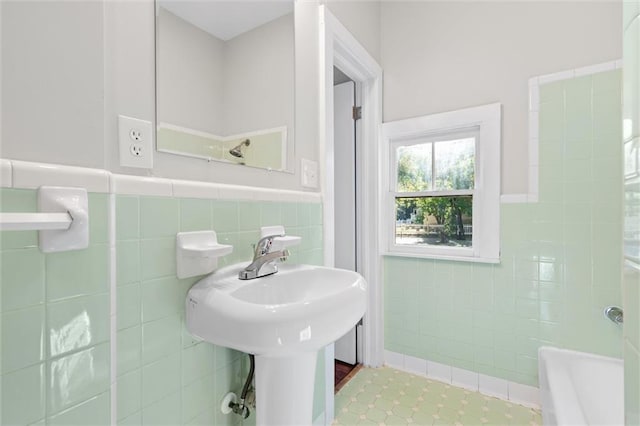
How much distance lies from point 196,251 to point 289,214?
506mm

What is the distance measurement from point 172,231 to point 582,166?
1.90 meters

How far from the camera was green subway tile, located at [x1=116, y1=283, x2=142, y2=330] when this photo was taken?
72cm

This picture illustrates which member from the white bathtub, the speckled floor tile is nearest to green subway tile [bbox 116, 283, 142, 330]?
the speckled floor tile

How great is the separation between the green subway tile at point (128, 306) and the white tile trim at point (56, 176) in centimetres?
25

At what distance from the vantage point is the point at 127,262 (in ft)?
2.41

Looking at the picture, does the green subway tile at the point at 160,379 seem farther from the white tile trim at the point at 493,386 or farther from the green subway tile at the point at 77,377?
the white tile trim at the point at 493,386

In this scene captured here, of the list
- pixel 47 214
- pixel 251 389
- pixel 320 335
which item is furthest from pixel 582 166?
pixel 47 214

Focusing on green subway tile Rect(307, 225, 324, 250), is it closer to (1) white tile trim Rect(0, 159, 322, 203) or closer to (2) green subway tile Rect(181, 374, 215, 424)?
(1) white tile trim Rect(0, 159, 322, 203)

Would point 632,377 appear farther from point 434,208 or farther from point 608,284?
point 434,208

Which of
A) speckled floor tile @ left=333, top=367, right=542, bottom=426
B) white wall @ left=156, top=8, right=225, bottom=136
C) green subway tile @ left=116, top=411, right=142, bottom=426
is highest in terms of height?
white wall @ left=156, top=8, right=225, bottom=136

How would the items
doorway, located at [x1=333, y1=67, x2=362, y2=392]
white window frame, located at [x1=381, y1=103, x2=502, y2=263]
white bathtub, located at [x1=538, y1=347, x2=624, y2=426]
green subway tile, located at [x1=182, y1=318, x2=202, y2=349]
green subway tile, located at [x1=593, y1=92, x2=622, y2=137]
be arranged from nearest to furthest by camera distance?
green subway tile, located at [x1=182, y1=318, x2=202, y2=349] < white bathtub, located at [x1=538, y1=347, x2=624, y2=426] < green subway tile, located at [x1=593, y1=92, x2=622, y2=137] < white window frame, located at [x1=381, y1=103, x2=502, y2=263] < doorway, located at [x1=333, y1=67, x2=362, y2=392]

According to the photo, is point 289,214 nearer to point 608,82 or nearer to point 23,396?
point 23,396

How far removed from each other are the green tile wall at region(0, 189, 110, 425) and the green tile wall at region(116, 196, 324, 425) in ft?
0.15

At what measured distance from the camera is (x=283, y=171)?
1.28 m
